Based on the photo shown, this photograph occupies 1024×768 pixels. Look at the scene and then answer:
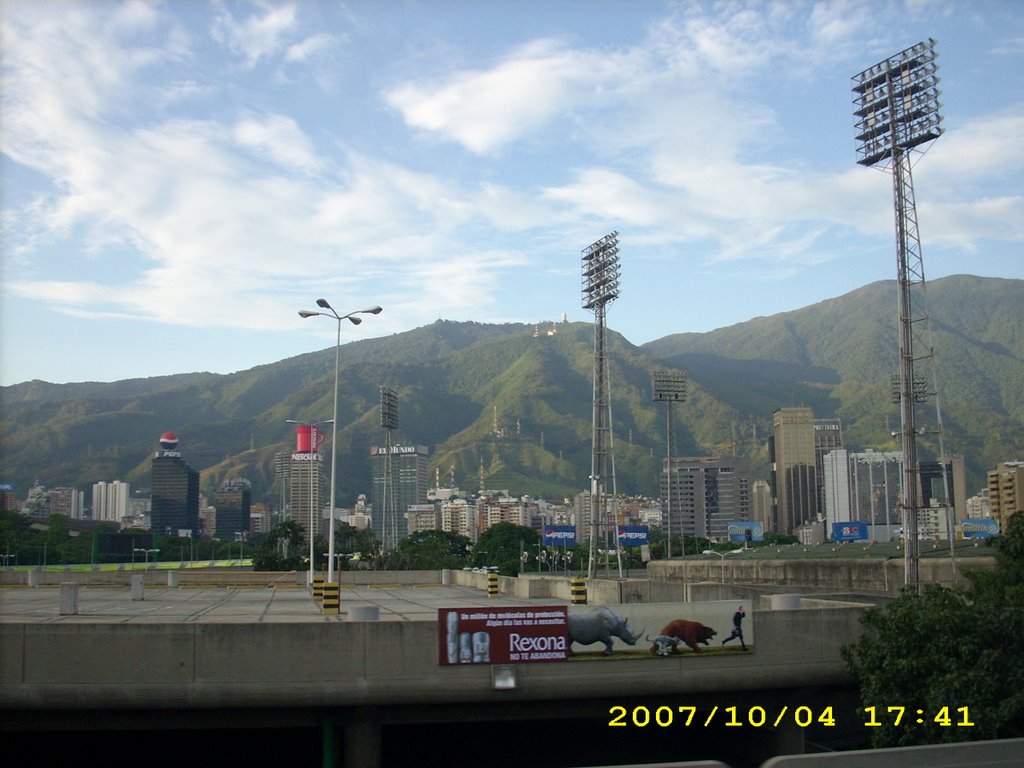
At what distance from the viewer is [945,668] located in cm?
1869

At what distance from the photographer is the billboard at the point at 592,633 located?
21391mm

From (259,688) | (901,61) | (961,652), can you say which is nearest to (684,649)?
(961,652)

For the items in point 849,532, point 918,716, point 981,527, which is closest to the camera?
point 918,716

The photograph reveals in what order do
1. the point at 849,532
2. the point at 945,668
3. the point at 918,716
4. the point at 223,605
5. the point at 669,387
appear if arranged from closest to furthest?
the point at 945,668, the point at 918,716, the point at 223,605, the point at 669,387, the point at 849,532

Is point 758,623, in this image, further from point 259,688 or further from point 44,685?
point 44,685

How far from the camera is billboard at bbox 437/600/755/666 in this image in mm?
21391

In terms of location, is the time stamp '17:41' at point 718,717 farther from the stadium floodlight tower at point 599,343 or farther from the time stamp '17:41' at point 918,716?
the stadium floodlight tower at point 599,343

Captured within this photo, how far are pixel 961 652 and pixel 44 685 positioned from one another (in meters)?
18.2

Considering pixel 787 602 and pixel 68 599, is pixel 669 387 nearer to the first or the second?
pixel 787 602

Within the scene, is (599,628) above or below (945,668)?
above

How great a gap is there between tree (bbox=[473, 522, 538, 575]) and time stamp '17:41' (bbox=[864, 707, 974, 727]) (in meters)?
104

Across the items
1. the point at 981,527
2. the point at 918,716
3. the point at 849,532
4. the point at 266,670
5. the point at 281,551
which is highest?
the point at 266,670

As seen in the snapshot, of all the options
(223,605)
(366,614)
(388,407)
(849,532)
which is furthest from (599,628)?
(849,532)

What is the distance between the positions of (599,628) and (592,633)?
20 centimetres
